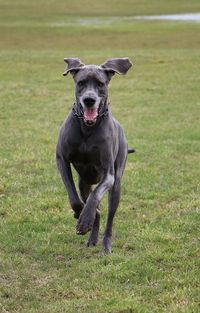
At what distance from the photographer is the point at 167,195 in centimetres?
995

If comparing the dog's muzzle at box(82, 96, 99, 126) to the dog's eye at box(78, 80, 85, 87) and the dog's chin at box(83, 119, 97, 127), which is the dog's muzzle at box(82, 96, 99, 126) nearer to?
the dog's chin at box(83, 119, 97, 127)

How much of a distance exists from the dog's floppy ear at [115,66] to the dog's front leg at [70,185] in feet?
3.41

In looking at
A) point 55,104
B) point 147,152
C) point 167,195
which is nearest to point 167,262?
point 167,195

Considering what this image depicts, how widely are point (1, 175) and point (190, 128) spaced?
648 centimetres

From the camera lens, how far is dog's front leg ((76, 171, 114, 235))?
6.40 metres

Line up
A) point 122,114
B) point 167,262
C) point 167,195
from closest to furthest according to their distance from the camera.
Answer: point 167,262
point 167,195
point 122,114

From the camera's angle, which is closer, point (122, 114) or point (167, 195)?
point (167, 195)

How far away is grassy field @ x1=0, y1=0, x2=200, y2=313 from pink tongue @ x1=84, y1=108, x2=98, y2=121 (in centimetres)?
149

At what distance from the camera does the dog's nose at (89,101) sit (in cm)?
653

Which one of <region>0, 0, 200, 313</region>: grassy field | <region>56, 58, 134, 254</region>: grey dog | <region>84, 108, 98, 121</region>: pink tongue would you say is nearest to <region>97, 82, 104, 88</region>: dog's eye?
<region>56, 58, 134, 254</region>: grey dog

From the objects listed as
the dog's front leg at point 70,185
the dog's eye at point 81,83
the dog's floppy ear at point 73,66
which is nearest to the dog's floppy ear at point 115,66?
the dog's floppy ear at point 73,66

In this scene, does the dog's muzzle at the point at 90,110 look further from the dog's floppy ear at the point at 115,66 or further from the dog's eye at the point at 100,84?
the dog's floppy ear at the point at 115,66

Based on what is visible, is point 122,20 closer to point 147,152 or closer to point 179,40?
point 179,40

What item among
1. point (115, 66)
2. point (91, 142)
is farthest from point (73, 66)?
point (91, 142)
